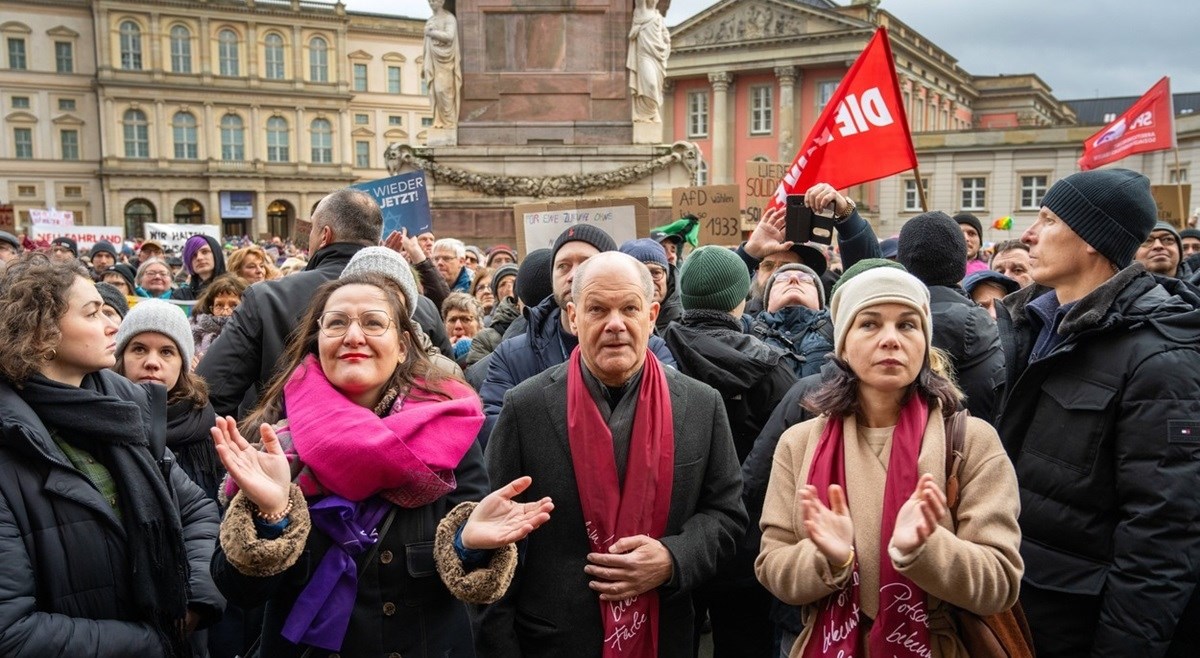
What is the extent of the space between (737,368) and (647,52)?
9.01 metres

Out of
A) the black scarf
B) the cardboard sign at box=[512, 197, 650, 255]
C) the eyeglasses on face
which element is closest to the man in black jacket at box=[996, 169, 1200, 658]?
the eyeglasses on face

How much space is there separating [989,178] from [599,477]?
47875 mm

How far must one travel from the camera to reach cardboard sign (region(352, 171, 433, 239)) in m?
8.03

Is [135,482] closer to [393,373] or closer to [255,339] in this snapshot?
[393,373]

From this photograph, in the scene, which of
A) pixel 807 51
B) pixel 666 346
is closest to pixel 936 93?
pixel 807 51

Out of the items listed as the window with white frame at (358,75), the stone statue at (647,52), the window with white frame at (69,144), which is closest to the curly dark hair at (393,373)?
the stone statue at (647,52)

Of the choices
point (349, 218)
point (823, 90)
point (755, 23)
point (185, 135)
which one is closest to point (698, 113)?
point (755, 23)

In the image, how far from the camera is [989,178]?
4534 centimetres

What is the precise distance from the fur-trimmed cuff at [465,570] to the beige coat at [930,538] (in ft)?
2.54

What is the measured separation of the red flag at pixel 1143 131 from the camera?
999cm

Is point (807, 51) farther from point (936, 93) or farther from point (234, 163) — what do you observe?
point (234, 163)

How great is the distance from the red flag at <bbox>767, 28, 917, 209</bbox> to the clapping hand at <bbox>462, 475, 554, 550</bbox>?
11.7 ft

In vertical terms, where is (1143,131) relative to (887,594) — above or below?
above

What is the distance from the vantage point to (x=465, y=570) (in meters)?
2.54
